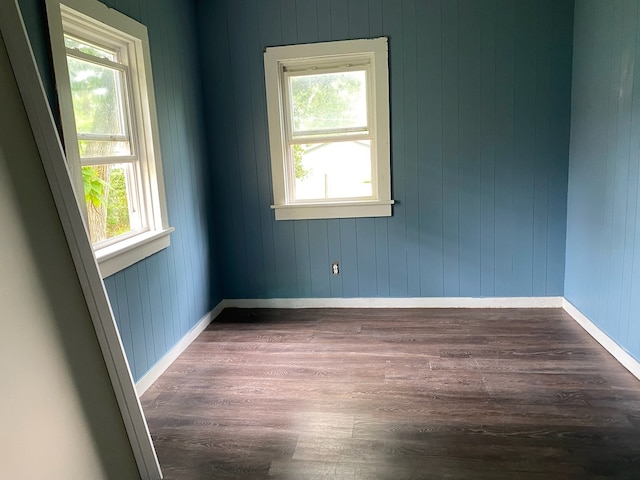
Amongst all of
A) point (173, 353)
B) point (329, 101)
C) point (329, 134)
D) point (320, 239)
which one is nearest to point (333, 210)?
point (320, 239)

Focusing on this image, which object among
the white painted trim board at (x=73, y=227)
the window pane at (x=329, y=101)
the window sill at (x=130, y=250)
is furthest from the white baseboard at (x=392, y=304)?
the window pane at (x=329, y=101)

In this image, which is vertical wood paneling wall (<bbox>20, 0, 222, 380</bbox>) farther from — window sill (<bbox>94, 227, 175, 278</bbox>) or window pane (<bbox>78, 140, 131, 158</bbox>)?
window pane (<bbox>78, 140, 131, 158</bbox>)

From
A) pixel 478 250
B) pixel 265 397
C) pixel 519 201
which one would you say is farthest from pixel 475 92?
pixel 265 397

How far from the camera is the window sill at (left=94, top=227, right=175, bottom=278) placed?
2.48 metres

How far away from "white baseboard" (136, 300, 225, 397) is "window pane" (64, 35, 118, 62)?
1.84m

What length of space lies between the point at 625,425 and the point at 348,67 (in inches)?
117

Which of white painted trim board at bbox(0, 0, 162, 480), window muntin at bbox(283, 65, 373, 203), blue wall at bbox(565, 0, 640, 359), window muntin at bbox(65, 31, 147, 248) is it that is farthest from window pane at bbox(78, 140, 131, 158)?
blue wall at bbox(565, 0, 640, 359)

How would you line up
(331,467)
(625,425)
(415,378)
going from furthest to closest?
(415,378), (625,425), (331,467)

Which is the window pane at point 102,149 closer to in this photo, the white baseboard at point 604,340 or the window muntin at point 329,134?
the window muntin at point 329,134

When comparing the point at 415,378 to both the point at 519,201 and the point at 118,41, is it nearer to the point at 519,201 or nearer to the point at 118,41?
the point at 519,201

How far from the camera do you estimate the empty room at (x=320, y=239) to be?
1.80 metres

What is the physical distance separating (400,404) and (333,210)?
1868 millimetres

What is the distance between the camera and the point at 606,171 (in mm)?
3029

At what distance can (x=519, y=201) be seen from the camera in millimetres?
3793
